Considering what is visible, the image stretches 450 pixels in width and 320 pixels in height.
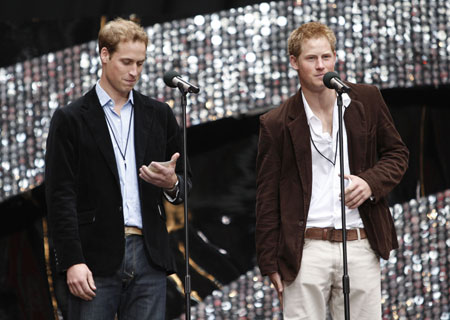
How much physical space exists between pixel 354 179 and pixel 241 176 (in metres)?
1.19

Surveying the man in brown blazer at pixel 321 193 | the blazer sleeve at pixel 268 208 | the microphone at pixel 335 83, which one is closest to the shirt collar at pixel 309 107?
the man in brown blazer at pixel 321 193

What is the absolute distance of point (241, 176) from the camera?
3893 millimetres

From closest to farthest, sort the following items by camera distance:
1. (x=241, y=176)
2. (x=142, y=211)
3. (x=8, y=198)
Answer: (x=142, y=211)
(x=8, y=198)
(x=241, y=176)

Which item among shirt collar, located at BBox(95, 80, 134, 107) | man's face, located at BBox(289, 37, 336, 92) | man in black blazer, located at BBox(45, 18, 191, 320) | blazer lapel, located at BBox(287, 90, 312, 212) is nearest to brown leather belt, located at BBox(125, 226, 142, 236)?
man in black blazer, located at BBox(45, 18, 191, 320)

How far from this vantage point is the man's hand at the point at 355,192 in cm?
275

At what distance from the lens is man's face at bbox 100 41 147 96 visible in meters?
2.79

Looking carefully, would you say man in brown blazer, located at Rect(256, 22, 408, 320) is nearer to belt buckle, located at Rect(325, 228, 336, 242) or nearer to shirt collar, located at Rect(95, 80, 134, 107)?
belt buckle, located at Rect(325, 228, 336, 242)

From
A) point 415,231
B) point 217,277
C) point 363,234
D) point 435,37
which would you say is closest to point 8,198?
point 217,277

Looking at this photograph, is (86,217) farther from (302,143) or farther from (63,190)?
(302,143)

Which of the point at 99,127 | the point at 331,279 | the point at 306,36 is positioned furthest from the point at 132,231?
the point at 306,36

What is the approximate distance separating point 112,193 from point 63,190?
0.16m

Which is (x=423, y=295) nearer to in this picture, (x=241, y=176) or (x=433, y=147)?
(x=433, y=147)

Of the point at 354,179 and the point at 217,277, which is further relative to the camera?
the point at 217,277

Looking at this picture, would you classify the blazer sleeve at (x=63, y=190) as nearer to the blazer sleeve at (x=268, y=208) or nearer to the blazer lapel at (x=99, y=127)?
the blazer lapel at (x=99, y=127)
